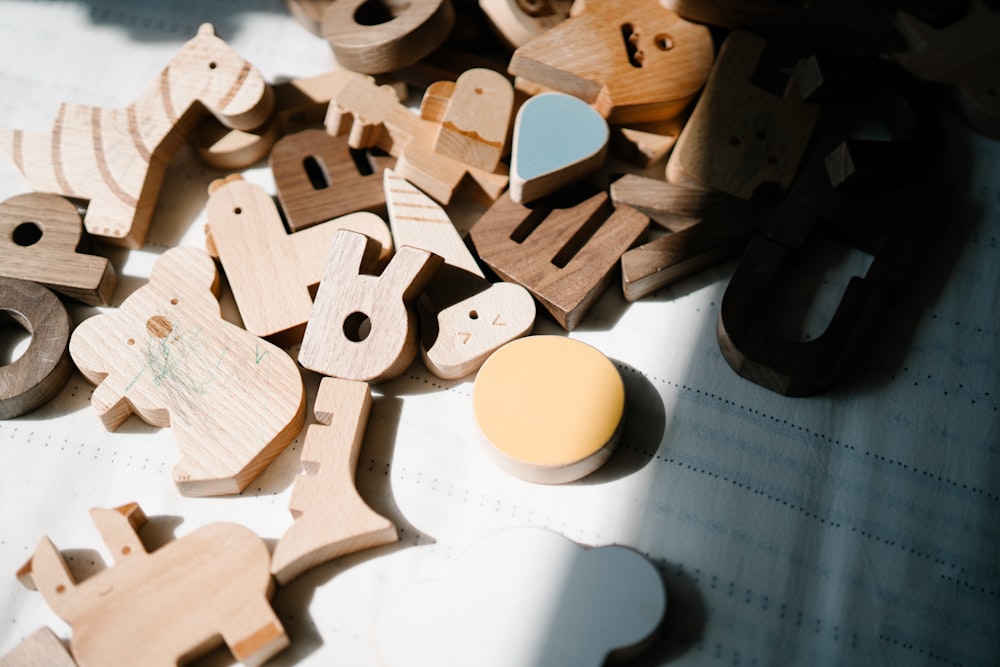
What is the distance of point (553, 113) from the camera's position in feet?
3.37

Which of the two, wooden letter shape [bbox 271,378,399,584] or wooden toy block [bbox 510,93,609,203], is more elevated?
wooden toy block [bbox 510,93,609,203]

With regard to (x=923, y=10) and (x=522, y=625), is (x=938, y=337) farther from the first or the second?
(x=522, y=625)

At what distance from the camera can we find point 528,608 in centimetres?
80

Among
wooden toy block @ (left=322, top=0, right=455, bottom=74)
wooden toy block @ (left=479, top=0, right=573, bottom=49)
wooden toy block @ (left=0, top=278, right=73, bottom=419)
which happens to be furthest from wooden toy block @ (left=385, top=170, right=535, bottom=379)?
wooden toy block @ (left=0, top=278, right=73, bottom=419)

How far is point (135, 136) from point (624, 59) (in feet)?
2.14

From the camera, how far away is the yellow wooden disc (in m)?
0.86

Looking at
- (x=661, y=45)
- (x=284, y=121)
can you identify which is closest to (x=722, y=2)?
(x=661, y=45)

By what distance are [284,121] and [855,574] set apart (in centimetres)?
91

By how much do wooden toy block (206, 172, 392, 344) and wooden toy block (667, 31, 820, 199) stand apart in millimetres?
409

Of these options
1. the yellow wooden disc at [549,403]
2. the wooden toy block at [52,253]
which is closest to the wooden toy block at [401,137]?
the yellow wooden disc at [549,403]

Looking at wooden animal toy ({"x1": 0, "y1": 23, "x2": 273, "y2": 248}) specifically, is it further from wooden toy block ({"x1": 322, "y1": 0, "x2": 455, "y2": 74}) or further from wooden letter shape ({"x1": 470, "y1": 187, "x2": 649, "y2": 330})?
wooden letter shape ({"x1": 470, "y1": 187, "x2": 649, "y2": 330})

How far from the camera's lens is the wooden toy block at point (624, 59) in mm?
1062

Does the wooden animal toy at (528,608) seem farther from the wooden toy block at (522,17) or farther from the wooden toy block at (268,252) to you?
the wooden toy block at (522,17)

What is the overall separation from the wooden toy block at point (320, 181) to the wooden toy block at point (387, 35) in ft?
0.36
